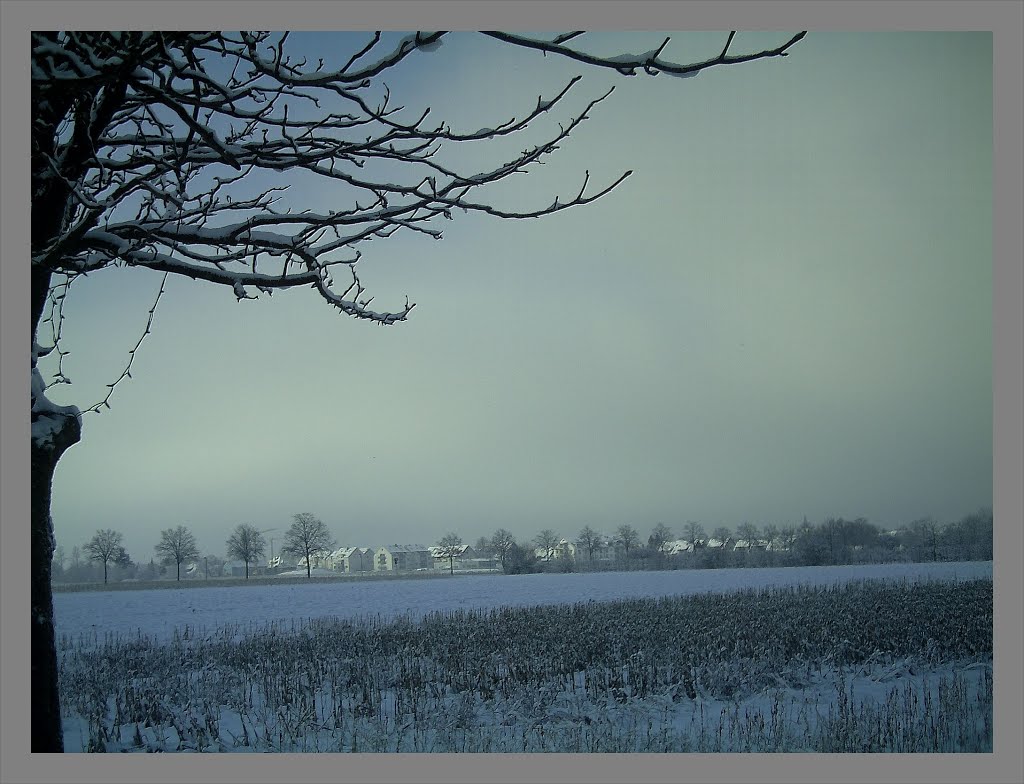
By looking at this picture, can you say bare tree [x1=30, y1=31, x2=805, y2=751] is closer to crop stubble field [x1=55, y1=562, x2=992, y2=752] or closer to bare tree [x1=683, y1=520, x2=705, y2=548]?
crop stubble field [x1=55, y1=562, x2=992, y2=752]

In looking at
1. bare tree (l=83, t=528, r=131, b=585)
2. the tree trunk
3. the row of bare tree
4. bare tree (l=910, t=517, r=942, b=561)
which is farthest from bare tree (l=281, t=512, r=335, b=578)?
bare tree (l=910, t=517, r=942, b=561)

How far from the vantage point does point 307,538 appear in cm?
1567

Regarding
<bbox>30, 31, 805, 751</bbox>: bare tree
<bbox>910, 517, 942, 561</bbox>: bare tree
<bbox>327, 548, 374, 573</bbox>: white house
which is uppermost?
<bbox>30, 31, 805, 751</bbox>: bare tree

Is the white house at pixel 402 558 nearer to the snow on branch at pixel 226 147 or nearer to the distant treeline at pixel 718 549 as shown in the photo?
the distant treeline at pixel 718 549

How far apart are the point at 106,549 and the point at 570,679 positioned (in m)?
7.02

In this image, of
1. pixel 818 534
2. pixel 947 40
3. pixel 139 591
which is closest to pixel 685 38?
pixel 947 40

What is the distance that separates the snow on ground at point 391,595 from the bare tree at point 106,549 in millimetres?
546

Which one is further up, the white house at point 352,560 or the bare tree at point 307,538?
the bare tree at point 307,538

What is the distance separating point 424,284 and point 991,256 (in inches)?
215

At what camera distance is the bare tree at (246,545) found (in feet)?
45.1

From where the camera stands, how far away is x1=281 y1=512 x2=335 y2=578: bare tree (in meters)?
12.8

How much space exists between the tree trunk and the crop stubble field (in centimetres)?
137

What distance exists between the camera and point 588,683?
684 centimetres

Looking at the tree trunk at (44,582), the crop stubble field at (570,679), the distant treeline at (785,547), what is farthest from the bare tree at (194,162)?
the distant treeline at (785,547)
